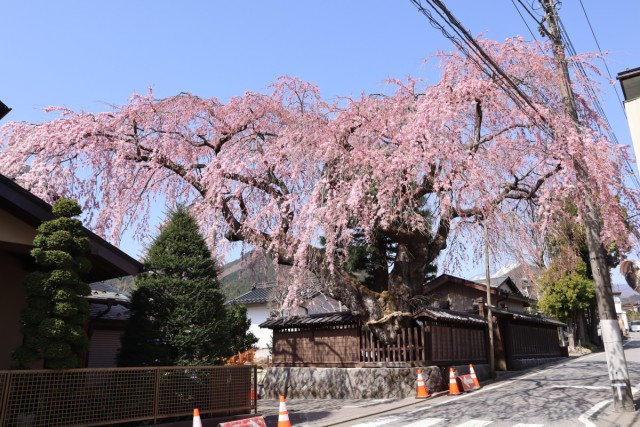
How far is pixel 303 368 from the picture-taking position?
19.1 meters

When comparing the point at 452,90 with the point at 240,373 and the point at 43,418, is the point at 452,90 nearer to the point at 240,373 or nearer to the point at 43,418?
the point at 240,373

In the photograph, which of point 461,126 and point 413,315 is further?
point 413,315

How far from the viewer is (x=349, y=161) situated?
1454cm

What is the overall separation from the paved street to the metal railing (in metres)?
1.92

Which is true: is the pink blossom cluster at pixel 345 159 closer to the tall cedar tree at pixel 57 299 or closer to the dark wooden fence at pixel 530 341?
the tall cedar tree at pixel 57 299

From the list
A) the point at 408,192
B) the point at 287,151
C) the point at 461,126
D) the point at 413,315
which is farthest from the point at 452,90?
the point at 413,315

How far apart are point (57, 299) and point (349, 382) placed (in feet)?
38.4

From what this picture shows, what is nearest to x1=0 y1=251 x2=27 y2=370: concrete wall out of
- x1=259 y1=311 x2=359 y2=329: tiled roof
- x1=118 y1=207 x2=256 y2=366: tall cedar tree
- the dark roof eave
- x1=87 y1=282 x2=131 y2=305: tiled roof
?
x1=87 y1=282 x2=131 y2=305: tiled roof

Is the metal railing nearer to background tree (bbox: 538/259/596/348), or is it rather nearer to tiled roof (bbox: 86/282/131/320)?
tiled roof (bbox: 86/282/131/320)

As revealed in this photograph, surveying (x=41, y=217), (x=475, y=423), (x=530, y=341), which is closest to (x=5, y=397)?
(x=41, y=217)

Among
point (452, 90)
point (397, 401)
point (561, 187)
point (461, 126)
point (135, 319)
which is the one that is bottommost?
point (397, 401)

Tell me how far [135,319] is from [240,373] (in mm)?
2846

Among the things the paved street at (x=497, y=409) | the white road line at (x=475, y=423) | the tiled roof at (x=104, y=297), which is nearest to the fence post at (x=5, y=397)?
the tiled roof at (x=104, y=297)

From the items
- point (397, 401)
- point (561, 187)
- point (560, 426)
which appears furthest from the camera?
point (397, 401)
